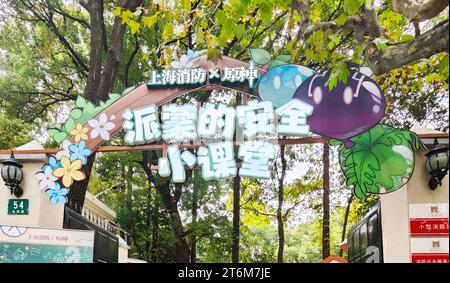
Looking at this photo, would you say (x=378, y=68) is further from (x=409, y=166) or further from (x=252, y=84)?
(x=252, y=84)

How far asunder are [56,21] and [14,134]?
2404 mm

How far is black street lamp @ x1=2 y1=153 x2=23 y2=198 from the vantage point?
5.07 meters

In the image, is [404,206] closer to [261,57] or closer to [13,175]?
[261,57]

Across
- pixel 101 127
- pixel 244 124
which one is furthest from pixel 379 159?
pixel 101 127

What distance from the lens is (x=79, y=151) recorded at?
5250mm

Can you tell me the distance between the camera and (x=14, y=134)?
662 centimetres

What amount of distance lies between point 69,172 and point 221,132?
1.60m

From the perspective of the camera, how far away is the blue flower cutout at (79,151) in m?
5.25

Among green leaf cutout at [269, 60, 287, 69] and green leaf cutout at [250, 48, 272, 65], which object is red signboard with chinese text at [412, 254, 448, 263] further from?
green leaf cutout at [250, 48, 272, 65]

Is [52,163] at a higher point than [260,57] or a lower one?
lower

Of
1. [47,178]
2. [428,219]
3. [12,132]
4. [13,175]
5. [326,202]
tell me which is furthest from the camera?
[326,202]

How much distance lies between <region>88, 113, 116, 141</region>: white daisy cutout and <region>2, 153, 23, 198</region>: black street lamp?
2.58ft

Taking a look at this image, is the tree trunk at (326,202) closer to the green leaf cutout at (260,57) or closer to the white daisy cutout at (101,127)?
Result: the green leaf cutout at (260,57)
